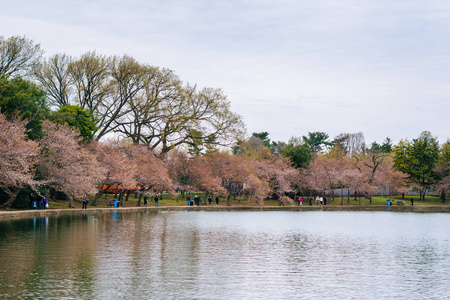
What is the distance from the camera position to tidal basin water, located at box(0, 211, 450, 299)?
51.6ft

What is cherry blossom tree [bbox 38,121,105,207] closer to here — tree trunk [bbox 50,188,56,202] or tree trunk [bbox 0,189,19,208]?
tree trunk [bbox 0,189,19,208]

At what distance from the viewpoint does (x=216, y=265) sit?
20547 mm

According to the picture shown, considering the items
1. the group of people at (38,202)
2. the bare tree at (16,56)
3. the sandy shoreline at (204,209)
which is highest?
the bare tree at (16,56)

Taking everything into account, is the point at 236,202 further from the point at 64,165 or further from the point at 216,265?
the point at 216,265

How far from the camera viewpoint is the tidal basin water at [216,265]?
15.7 m

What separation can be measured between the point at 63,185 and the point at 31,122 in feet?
23.7

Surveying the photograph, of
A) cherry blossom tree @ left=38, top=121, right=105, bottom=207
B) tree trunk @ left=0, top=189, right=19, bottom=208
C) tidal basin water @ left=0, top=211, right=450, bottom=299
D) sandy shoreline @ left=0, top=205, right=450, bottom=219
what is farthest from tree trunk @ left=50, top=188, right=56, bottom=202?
tidal basin water @ left=0, top=211, right=450, bottom=299

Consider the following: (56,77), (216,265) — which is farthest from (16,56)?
(216,265)

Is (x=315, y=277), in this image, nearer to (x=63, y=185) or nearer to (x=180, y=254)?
(x=180, y=254)

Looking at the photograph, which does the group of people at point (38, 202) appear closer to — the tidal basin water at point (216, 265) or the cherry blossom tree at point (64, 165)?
the cherry blossom tree at point (64, 165)

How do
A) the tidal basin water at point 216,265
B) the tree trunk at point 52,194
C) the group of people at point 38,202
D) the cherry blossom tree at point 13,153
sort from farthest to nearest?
the tree trunk at point 52,194, the group of people at point 38,202, the cherry blossom tree at point 13,153, the tidal basin water at point 216,265

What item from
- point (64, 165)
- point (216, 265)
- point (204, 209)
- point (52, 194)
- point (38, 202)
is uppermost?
point (64, 165)

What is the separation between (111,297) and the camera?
14.7m

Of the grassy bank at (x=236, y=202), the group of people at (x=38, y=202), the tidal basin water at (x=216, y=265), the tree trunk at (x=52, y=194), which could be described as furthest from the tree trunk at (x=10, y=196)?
the tidal basin water at (x=216, y=265)
